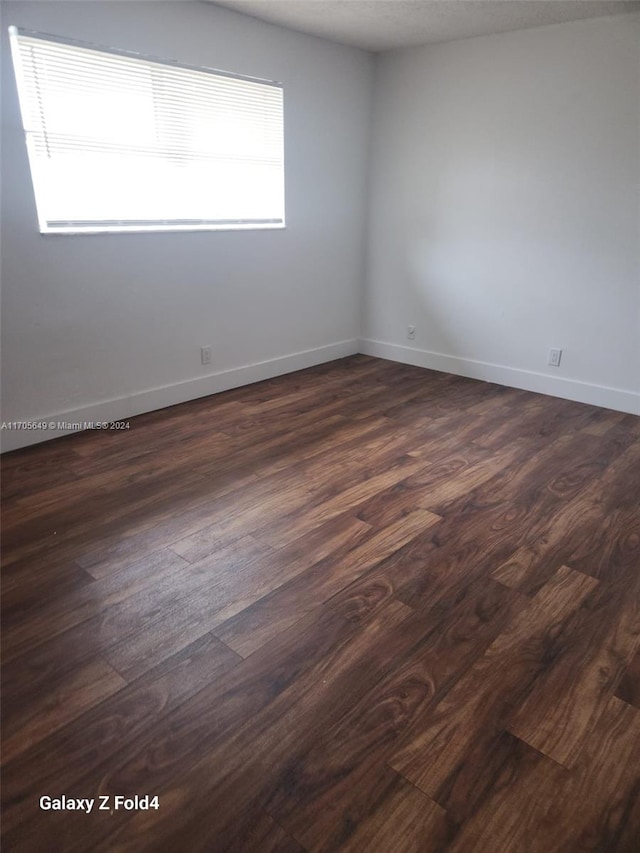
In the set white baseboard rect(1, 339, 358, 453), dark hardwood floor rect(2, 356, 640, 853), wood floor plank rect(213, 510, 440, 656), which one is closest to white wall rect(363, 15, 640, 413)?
white baseboard rect(1, 339, 358, 453)

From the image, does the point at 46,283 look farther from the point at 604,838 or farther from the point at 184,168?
the point at 604,838

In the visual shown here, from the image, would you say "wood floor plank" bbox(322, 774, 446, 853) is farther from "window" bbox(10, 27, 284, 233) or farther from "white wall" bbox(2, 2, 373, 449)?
"window" bbox(10, 27, 284, 233)

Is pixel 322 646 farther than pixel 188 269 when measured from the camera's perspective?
No

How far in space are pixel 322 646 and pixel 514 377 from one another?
304cm

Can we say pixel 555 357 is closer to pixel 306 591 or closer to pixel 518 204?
pixel 518 204

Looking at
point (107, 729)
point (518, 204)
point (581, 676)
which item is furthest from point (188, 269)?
point (581, 676)

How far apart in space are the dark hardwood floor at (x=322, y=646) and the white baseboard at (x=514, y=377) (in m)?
0.70

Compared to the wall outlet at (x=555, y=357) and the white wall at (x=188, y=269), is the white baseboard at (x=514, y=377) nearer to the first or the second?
the wall outlet at (x=555, y=357)

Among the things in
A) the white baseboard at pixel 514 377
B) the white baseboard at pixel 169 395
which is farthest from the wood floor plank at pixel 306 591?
the white baseboard at pixel 514 377

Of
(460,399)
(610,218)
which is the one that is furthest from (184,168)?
→ (610,218)

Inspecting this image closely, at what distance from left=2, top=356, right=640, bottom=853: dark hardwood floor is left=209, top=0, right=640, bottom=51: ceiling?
2.47 metres

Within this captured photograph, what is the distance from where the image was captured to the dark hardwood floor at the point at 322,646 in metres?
1.21

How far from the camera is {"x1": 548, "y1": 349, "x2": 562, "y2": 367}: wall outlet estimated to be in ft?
12.5

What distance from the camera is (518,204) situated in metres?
3.74
